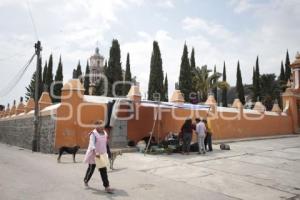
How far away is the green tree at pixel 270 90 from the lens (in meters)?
42.5

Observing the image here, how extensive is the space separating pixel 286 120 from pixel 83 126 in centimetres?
2085

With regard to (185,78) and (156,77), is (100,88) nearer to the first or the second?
(156,77)

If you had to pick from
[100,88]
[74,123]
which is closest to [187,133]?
[74,123]

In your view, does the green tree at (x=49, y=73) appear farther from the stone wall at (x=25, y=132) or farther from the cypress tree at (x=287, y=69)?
the cypress tree at (x=287, y=69)

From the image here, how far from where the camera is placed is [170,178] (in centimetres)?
958

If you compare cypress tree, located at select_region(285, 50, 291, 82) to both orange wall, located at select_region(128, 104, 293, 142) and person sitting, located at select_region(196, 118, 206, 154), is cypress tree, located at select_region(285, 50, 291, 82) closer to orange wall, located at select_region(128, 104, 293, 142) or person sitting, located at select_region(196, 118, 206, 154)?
orange wall, located at select_region(128, 104, 293, 142)

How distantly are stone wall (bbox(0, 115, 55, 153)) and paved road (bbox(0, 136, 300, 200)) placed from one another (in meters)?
5.13

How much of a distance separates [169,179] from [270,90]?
1461 inches

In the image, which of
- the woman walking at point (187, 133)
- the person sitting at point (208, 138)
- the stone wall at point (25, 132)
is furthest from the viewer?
the stone wall at point (25, 132)

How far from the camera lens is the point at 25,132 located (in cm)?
2414

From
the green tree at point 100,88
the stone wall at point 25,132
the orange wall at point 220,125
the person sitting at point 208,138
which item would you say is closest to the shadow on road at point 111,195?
the person sitting at point 208,138

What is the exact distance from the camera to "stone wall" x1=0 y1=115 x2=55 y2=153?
17219 mm

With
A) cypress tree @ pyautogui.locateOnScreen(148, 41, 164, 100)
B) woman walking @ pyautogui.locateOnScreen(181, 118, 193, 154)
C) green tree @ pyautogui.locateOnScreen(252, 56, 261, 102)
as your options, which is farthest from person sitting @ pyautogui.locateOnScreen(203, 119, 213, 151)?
green tree @ pyautogui.locateOnScreen(252, 56, 261, 102)

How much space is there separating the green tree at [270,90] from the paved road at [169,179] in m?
30.5
